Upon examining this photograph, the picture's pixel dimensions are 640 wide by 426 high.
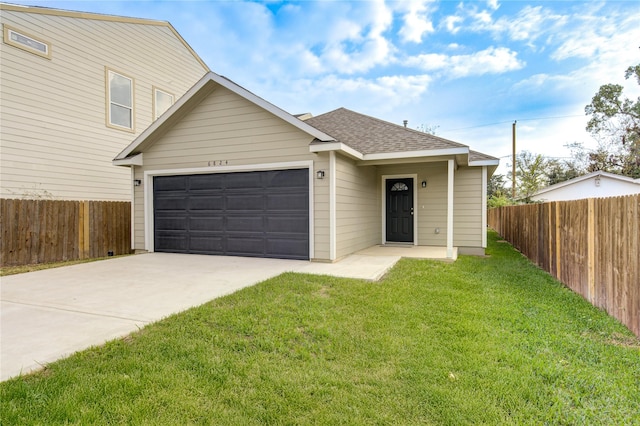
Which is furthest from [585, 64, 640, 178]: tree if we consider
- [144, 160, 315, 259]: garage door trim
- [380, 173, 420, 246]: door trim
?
[144, 160, 315, 259]: garage door trim

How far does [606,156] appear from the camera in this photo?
2384 centimetres

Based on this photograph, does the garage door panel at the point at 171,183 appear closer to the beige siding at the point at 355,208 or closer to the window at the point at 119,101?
the window at the point at 119,101

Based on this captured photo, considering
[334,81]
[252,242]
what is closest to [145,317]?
[252,242]

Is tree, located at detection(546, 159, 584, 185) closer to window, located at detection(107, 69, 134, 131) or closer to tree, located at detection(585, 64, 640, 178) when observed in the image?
tree, located at detection(585, 64, 640, 178)

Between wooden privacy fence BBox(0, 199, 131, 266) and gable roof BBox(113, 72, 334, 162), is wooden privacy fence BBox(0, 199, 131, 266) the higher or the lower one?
the lower one

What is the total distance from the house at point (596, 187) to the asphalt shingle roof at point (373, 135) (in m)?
14.5

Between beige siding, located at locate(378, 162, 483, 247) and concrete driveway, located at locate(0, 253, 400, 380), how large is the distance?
293cm

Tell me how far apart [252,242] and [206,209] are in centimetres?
163

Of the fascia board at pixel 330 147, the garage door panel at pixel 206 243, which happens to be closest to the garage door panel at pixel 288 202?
the fascia board at pixel 330 147

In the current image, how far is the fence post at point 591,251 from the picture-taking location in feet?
15.4

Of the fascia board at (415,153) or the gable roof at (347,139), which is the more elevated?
the gable roof at (347,139)

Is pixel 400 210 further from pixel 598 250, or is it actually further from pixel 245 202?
pixel 598 250

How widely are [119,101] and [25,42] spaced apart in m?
2.82

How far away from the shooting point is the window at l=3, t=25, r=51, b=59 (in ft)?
28.0
